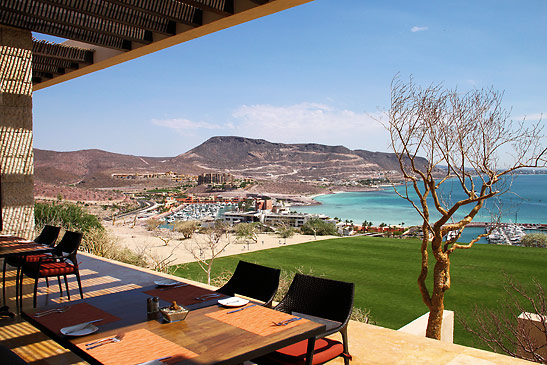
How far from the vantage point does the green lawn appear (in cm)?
1181

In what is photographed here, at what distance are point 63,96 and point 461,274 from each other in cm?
3043

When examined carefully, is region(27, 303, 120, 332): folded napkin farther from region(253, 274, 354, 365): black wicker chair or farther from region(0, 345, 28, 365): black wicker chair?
region(253, 274, 354, 365): black wicker chair

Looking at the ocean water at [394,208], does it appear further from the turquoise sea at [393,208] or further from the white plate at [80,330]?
the white plate at [80,330]

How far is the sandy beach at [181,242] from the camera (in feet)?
67.8

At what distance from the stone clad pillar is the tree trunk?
6.05m

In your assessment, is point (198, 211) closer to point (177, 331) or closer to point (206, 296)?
point (206, 296)

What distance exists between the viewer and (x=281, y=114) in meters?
60.5

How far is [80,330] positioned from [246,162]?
165ft

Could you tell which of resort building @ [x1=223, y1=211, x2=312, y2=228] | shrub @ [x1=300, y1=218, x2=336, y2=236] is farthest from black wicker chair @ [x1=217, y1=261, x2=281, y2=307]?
resort building @ [x1=223, y1=211, x2=312, y2=228]

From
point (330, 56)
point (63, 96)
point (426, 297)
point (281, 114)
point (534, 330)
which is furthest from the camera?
point (281, 114)

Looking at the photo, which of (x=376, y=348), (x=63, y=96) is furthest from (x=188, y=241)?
(x=376, y=348)

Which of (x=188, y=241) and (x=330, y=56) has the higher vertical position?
(x=330, y=56)

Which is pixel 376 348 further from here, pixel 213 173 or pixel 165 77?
pixel 213 173

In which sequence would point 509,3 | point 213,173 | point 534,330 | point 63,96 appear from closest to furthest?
point 534,330
point 509,3
point 63,96
point 213,173
